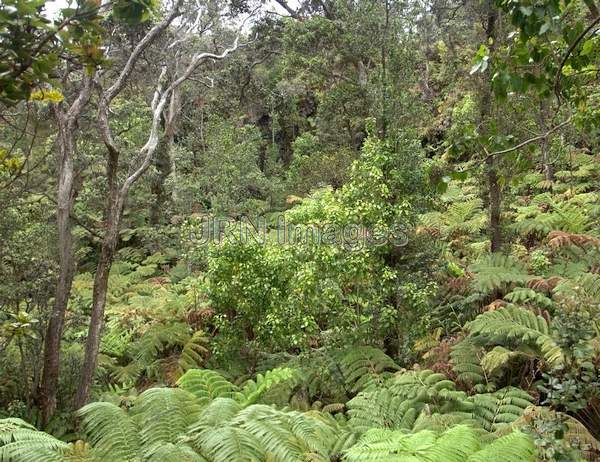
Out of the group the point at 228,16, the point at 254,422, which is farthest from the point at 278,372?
the point at 228,16

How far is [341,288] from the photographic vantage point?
707cm

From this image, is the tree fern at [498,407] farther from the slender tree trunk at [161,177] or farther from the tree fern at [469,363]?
the slender tree trunk at [161,177]

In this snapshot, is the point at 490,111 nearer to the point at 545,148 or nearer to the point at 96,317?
the point at 545,148

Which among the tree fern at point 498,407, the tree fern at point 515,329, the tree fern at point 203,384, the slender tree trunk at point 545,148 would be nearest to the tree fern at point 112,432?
the tree fern at point 203,384

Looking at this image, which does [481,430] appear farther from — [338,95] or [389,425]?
[338,95]

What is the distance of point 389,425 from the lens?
191 inches

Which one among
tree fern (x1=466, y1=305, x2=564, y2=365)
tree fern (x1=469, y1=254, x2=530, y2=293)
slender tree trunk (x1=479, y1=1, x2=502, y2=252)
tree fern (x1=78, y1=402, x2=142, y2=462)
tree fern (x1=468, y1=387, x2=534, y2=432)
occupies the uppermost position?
slender tree trunk (x1=479, y1=1, x2=502, y2=252)

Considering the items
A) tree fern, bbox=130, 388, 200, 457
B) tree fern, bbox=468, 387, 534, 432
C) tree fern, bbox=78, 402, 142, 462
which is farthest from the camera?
tree fern, bbox=468, 387, 534, 432

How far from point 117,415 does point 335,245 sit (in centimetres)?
320

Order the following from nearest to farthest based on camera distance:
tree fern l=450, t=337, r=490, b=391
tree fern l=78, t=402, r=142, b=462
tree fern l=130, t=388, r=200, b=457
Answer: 1. tree fern l=78, t=402, r=142, b=462
2. tree fern l=130, t=388, r=200, b=457
3. tree fern l=450, t=337, r=490, b=391

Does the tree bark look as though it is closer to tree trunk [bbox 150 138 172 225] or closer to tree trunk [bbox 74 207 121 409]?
tree trunk [bbox 74 207 121 409]

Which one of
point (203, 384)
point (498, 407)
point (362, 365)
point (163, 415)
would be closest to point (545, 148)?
point (362, 365)

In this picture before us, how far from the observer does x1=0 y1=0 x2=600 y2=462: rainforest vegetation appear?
3016 millimetres

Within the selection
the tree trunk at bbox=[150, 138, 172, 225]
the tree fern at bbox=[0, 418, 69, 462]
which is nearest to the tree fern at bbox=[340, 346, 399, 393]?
the tree fern at bbox=[0, 418, 69, 462]
